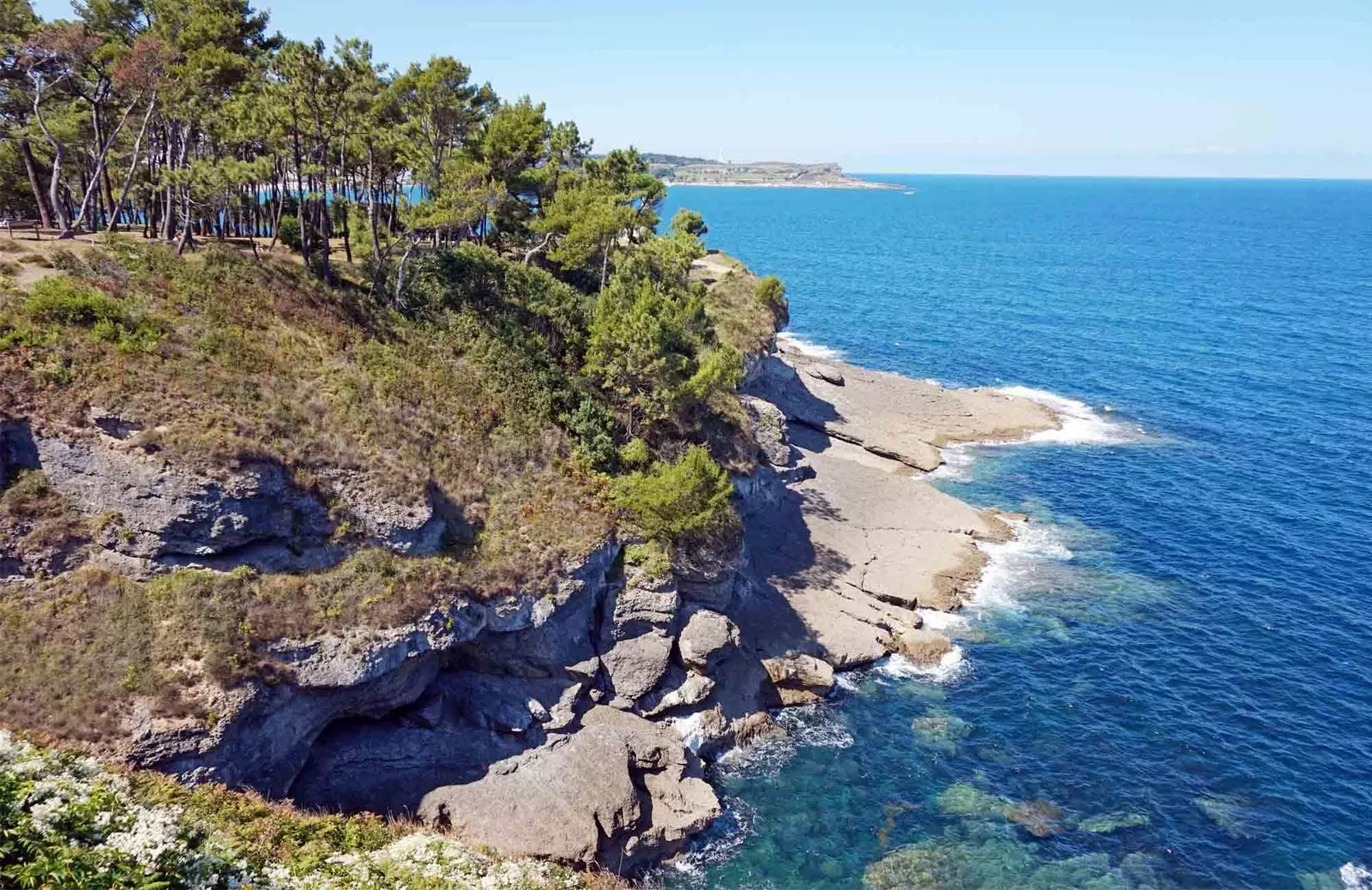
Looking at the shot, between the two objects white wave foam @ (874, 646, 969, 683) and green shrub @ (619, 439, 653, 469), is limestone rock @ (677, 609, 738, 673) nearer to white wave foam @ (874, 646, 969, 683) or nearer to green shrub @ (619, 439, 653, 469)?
green shrub @ (619, 439, 653, 469)

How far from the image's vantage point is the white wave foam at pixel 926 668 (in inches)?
1921

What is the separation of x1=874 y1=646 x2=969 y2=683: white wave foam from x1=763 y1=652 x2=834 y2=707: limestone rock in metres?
4.62

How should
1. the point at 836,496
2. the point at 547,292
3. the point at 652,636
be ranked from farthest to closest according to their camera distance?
the point at 836,496
the point at 547,292
the point at 652,636

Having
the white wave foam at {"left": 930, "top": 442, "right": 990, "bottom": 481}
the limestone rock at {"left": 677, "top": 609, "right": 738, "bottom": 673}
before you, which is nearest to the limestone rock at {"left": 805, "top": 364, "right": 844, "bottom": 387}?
the white wave foam at {"left": 930, "top": 442, "right": 990, "bottom": 481}

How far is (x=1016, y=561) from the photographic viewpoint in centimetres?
6128

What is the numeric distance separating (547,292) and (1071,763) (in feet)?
150

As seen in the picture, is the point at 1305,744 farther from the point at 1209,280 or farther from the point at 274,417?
the point at 1209,280

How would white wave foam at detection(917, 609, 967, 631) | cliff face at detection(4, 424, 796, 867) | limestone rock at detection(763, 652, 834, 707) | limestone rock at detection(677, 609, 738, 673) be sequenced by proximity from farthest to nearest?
white wave foam at detection(917, 609, 967, 631) < limestone rock at detection(763, 652, 834, 707) < limestone rock at detection(677, 609, 738, 673) < cliff face at detection(4, 424, 796, 867)

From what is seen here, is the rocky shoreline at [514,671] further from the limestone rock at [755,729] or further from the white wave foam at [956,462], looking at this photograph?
the white wave foam at [956,462]

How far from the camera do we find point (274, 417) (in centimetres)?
3672

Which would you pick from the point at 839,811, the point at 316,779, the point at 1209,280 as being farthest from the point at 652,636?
the point at 1209,280

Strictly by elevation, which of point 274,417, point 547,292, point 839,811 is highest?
point 547,292

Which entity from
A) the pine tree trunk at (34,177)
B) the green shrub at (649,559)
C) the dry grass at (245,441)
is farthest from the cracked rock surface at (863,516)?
the pine tree trunk at (34,177)

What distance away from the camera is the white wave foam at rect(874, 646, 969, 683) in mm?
48781
